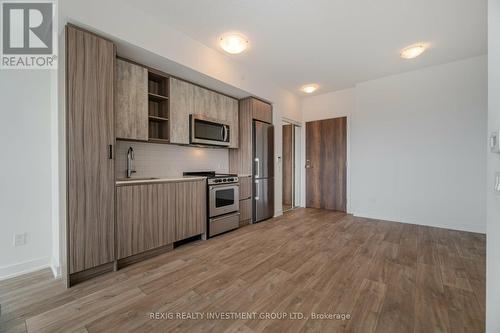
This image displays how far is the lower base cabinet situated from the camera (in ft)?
7.18

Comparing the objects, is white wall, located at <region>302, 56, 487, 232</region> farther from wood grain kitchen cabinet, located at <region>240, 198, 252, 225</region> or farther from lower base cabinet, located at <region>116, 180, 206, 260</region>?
lower base cabinet, located at <region>116, 180, 206, 260</region>

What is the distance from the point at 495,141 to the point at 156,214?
286 centimetres

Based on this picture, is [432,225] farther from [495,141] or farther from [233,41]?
[233,41]

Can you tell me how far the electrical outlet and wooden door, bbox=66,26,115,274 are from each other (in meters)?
0.84

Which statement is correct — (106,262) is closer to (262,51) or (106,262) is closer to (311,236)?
(311,236)

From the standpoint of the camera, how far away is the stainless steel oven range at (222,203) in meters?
3.10

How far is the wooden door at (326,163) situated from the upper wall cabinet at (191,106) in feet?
7.78

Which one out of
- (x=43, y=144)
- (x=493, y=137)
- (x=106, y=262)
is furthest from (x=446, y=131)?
(x=43, y=144)

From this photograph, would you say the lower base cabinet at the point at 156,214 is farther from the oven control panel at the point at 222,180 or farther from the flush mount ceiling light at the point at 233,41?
the flush mount ceiling light at the point at 233,41

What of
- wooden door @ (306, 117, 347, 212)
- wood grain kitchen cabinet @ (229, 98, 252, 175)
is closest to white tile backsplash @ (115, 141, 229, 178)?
wood grain kitchen cabinet @ (229, 98, 252, 175)

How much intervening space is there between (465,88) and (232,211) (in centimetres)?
444

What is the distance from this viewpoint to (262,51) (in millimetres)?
3119

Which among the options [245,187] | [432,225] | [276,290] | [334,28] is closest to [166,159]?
[245,187]

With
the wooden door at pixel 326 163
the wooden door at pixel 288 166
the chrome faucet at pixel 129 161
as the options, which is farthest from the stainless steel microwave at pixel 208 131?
the wooden door at pixel 326 163
